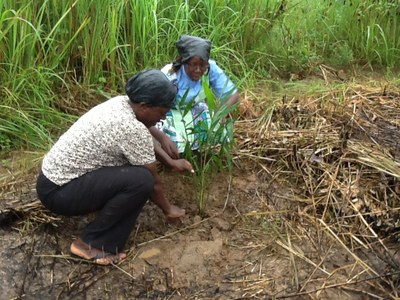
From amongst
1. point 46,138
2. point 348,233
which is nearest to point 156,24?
point 46,138

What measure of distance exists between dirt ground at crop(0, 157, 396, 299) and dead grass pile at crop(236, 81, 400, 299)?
0.7 inches

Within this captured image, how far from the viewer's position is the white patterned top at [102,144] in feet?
8.55

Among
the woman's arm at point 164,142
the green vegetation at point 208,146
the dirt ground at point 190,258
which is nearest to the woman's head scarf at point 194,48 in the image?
the green vegetation at point 208,146

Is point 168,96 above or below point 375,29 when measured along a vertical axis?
above

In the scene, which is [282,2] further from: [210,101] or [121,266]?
[121,266]

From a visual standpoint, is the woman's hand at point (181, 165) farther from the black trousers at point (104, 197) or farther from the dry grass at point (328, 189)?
the dry grass at point (328, 189)

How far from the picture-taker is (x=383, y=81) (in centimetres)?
450

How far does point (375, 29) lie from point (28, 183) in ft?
10.6

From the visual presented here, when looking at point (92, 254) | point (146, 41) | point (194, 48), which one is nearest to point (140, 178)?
point (92, 254)

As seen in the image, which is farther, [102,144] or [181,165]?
[181,165]

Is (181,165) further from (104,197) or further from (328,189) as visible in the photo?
(328,189)

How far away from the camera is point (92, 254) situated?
2.79 m

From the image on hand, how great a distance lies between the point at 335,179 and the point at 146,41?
5.95 feet

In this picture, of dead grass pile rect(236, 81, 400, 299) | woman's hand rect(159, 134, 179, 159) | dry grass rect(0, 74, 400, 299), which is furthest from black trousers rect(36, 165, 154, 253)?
dead grass pile rect(236, 81, 400, 299)
